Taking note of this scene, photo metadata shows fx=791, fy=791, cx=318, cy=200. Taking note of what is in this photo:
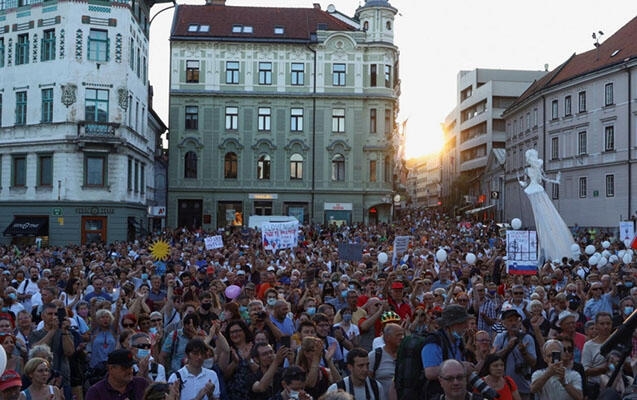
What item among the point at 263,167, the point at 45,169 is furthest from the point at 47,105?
the point at 263,167

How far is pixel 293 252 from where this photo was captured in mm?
25828

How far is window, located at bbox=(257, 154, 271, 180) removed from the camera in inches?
2224

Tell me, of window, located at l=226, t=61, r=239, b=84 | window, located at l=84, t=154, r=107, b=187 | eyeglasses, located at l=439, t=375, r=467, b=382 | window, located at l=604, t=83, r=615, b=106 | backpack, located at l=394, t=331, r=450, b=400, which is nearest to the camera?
eyeglasses, located at l=439, t=375, r=467, b=382

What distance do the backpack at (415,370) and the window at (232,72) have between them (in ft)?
166

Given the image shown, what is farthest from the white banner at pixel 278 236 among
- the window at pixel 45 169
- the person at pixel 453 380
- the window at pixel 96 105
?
the window at pixel 45 169

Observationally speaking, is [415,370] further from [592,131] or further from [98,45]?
[592,131]

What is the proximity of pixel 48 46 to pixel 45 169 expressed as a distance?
6.47 meters

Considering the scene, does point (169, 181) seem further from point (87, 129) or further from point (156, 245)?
point (156, 245)

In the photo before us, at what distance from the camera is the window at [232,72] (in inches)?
2218

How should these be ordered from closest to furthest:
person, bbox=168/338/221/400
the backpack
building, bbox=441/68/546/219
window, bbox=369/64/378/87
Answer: the backpack < person, bbox=168/338/221/400 < window, bbox=369/64/378/87 < building, bbox=441/68/546/219

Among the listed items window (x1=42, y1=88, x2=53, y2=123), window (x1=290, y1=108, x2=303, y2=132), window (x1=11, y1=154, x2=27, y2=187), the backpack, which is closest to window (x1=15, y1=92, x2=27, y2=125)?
window (x1=42, y1=88, x2=53, y2=123)

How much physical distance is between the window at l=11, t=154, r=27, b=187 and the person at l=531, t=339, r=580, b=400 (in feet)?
127

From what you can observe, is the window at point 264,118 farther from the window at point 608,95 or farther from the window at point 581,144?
the window at point 608,95

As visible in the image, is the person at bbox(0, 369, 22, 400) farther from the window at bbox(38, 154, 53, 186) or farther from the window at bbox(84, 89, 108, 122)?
the window at bbox(38, 154, 53, 186)
